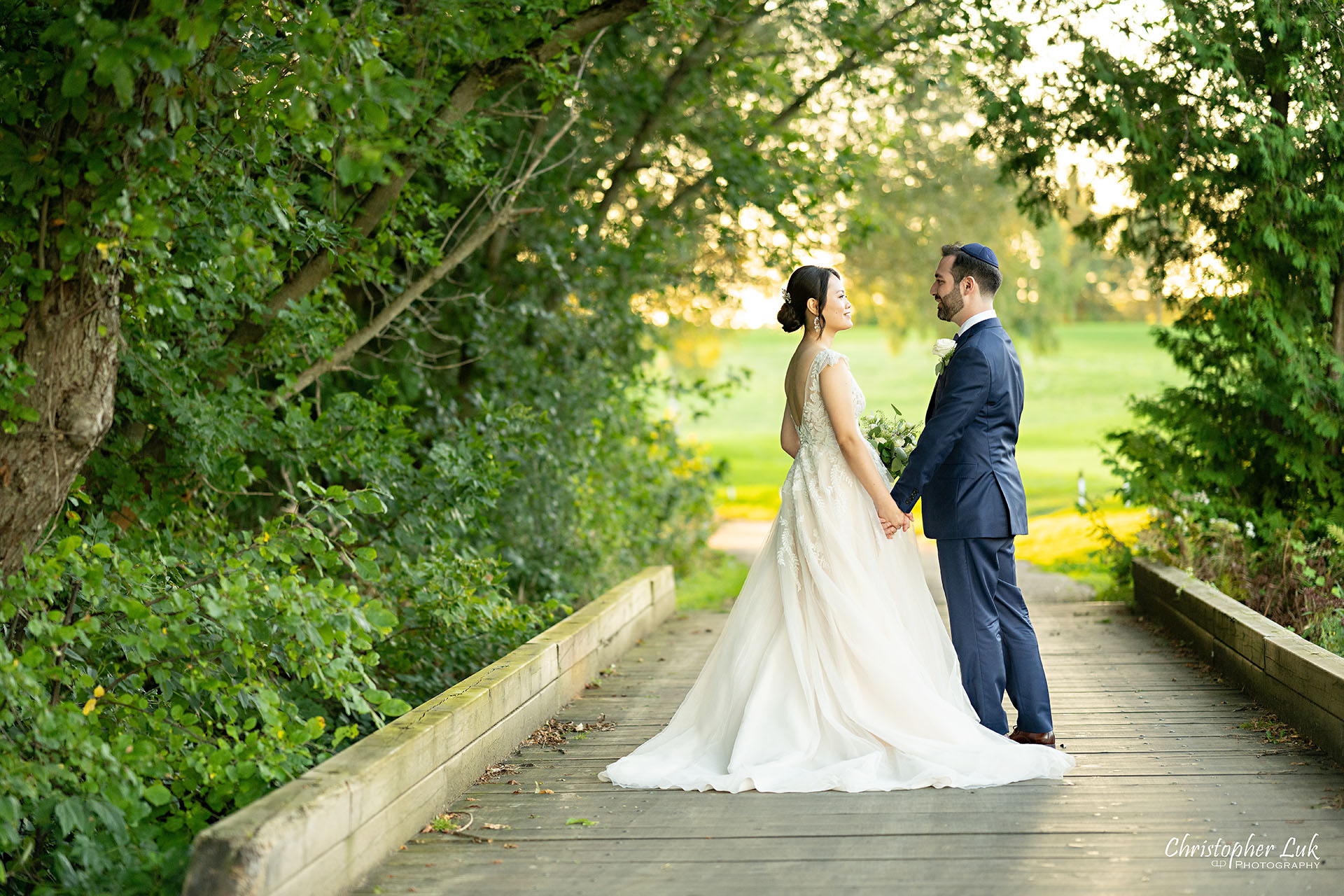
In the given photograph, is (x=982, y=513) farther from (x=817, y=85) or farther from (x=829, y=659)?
(x=817, y=85)

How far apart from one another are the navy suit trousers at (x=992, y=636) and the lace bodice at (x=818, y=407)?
72 cm

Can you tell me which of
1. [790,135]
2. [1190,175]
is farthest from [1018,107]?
[790,135]

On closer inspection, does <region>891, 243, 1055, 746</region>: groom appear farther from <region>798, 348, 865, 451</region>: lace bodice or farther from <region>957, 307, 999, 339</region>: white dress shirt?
<region>798, 348, 865, 451</region>: lace bodice

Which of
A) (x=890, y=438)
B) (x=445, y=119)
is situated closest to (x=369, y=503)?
(x=890, y=438)

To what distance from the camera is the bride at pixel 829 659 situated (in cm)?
491

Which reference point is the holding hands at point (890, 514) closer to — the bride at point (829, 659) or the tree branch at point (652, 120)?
the bride at point (829, 659)

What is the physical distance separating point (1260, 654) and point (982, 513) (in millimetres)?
1890

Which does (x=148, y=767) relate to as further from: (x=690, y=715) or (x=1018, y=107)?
(x=1018, y=107)

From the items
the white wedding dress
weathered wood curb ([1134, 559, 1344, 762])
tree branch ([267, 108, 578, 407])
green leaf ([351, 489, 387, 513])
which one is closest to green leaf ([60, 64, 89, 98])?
green leaf ([351, 489, 387, 513])

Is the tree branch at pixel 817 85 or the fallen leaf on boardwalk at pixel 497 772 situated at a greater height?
the tree branch at pixel 817 85

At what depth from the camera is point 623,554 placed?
38.0ft

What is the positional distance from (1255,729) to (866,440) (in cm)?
223

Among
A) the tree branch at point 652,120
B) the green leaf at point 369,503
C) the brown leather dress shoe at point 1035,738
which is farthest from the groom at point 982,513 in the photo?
the tree branch at point 652,120

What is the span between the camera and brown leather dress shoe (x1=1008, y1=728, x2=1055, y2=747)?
527cm
